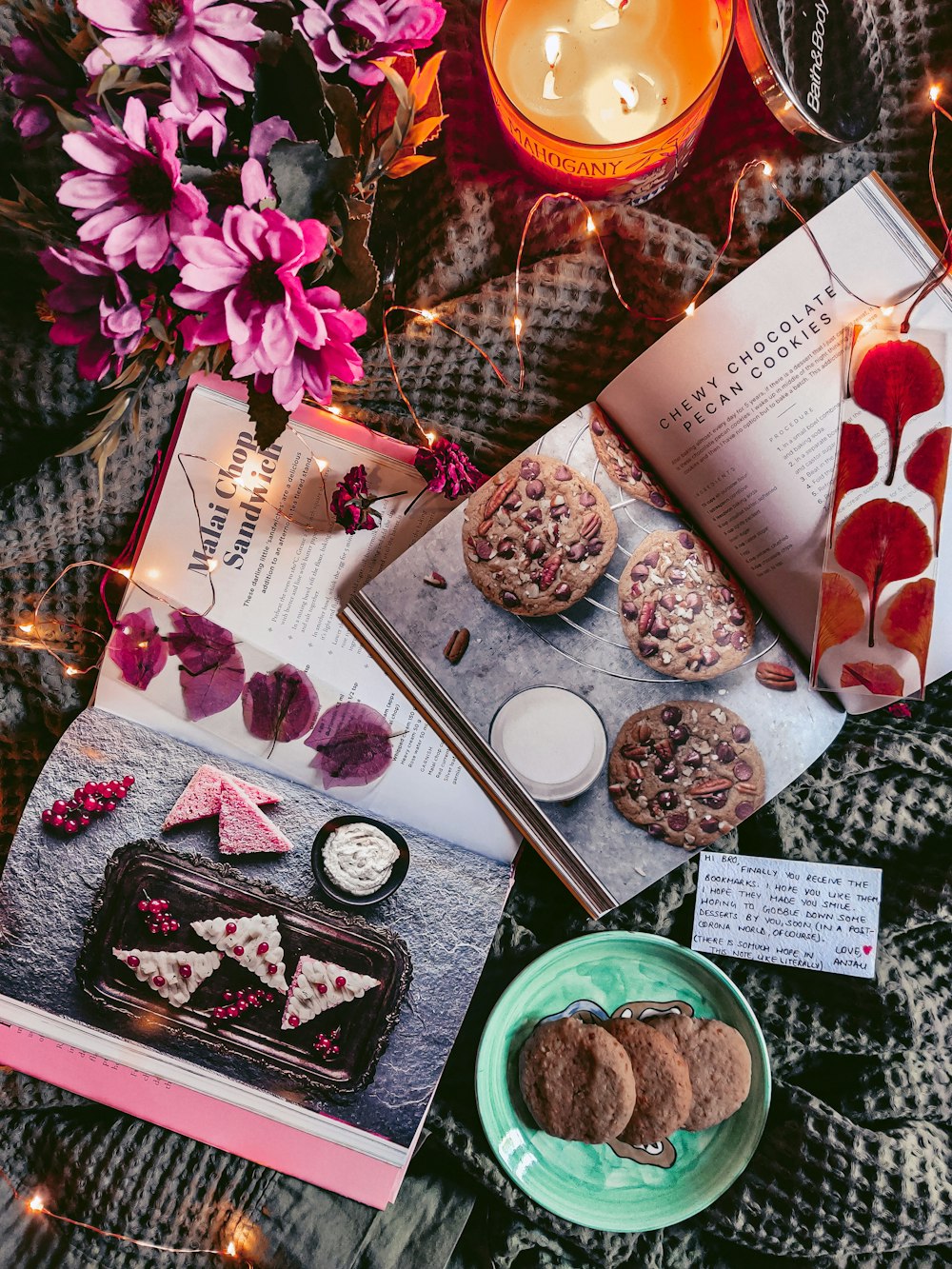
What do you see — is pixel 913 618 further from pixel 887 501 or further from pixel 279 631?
pixel 279 631

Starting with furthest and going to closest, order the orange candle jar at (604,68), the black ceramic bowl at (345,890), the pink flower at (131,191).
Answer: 1. the black ceramic bowl at (345,890)
2. the orange candle jar at (604,68)
3. the pink flower at (131,191)

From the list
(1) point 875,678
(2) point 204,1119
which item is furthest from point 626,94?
(2) point 204,1119

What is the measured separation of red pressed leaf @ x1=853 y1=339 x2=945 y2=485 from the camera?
2.06ft

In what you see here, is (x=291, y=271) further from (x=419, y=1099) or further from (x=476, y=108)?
(x=419, y=1099)

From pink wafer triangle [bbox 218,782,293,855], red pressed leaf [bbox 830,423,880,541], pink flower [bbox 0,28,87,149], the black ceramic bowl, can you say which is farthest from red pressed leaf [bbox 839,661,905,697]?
pink flower [bbox 0,28,87,149]

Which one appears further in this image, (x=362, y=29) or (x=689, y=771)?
(x=689, y=771)

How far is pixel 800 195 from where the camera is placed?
63 centimetres

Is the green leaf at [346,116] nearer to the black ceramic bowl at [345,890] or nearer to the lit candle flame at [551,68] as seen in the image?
the lit candle flame at [551,68]

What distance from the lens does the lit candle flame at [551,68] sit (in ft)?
2.01

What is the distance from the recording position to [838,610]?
0.66 metres

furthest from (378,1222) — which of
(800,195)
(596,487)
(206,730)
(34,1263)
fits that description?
(800,195)

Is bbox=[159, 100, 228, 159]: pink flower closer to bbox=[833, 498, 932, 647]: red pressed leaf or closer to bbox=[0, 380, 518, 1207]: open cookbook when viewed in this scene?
bbox=[0, 380, 518, 1207]: open cookbook

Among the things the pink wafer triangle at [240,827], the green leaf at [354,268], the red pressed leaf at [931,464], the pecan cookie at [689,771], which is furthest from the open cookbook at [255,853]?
the red pressed leaf at [931,464]

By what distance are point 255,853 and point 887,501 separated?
56cm
